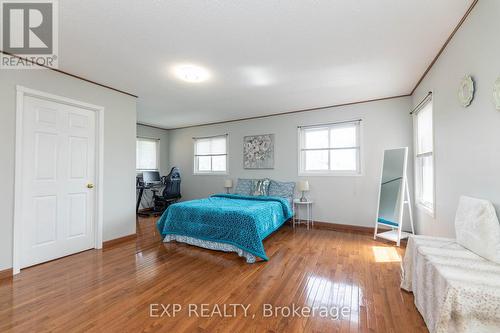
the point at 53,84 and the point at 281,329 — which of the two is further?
the point at 53,84

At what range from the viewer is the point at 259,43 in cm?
227

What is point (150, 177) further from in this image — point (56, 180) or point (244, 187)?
point (56, 180)

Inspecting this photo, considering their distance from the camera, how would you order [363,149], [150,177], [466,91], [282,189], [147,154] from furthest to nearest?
[147,154], [150,177], [282,189], [363,149], [466,91]

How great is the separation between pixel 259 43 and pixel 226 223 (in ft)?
7.43

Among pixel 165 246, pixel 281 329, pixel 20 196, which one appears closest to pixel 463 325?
pixel 281 329

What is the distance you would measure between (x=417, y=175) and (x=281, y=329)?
334cm

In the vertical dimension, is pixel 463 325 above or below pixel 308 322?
above

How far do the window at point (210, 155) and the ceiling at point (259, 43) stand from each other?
2264 mm

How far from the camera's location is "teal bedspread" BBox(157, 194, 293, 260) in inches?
113

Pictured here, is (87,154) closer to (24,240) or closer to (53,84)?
(53,84)

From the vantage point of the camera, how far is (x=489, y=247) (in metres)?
1.48

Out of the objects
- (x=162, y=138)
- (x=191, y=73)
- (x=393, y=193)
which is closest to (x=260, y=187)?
(x=393, y=193)

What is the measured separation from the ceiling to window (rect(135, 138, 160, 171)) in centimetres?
260

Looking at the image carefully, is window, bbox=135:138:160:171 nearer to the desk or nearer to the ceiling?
the desk
